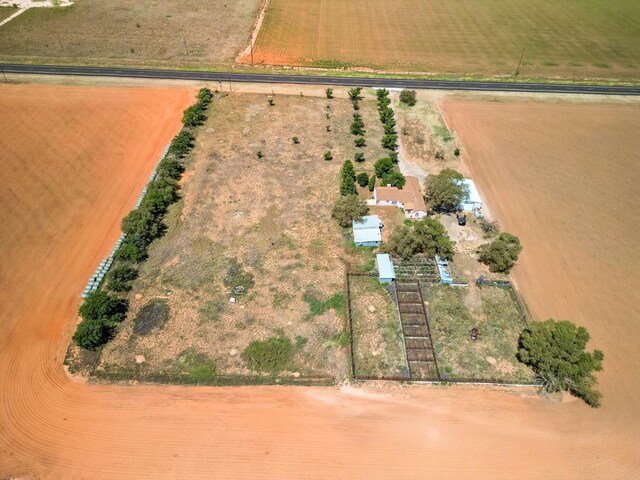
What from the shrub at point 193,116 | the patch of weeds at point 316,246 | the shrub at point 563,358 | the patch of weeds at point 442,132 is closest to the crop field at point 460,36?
the patch of weeds at point 442,132

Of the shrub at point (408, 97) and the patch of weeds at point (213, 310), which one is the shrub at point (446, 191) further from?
the patch of weeds at point (213, 310)

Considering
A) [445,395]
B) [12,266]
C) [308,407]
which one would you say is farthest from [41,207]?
[445,395]

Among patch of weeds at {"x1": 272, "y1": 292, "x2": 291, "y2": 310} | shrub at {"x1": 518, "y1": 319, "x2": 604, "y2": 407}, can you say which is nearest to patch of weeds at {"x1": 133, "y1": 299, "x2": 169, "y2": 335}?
patch of weeds at {"x1": 272, "y1": 292, "x2": 291, "y2": 310}

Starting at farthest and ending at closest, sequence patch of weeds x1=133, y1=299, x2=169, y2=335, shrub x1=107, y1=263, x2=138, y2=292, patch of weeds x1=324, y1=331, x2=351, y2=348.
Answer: shrub x1=107, y1=263, x2=138, y2=292, patch of weeds x1=133, y1=299, x2=169, y2=335, patch of weeds x1=324, y1=331, x2=351, y2=348

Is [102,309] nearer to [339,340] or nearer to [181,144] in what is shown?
[339,340]

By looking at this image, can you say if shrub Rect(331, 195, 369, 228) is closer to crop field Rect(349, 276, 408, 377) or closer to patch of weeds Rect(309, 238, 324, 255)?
patch of weeds Rect(309, 238, 324, 255)

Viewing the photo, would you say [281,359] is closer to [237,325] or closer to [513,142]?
[237,325]
